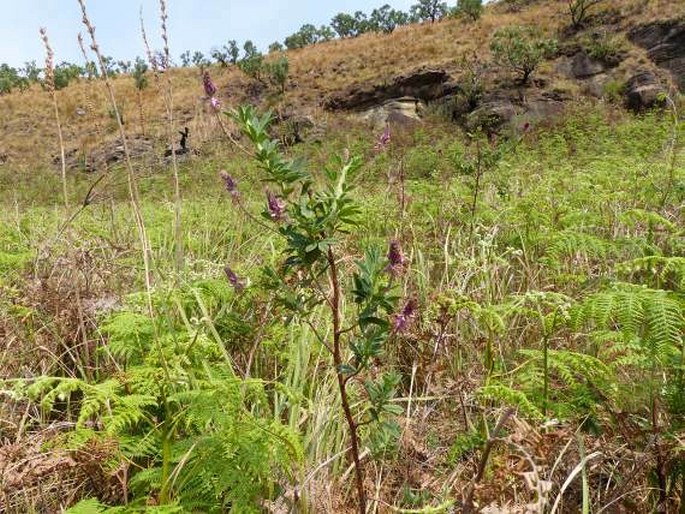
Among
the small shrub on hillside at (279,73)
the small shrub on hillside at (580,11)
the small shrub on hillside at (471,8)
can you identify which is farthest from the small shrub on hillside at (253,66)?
the small shrub on hillside at (580,11)

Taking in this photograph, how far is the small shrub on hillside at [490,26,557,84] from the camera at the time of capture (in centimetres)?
2077

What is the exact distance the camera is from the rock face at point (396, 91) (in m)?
22.6

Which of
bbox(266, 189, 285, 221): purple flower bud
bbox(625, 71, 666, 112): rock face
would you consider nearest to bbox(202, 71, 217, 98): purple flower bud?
bbox(266, 189, 285, 221): purple flower bud

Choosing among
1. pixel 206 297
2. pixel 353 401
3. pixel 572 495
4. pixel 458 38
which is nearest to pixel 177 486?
pixel 353 401

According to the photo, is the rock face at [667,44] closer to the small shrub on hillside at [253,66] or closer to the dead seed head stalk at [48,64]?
the small shrub on hillside at [253,66]

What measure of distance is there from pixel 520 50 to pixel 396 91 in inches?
197

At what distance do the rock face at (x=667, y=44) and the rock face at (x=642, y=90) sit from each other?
1494 mm

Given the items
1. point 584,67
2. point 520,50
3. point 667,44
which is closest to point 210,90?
point 520,50

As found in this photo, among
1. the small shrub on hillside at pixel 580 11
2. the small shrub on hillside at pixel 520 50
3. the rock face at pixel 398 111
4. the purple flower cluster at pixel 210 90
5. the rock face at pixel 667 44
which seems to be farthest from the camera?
the small shrub on hillside at pixel 580 11

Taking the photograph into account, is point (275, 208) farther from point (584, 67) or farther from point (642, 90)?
point (584, 67)

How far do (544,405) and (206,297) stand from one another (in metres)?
1.16

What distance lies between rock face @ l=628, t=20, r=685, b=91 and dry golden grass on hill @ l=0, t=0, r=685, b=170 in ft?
1.40

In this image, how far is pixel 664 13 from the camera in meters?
21.5

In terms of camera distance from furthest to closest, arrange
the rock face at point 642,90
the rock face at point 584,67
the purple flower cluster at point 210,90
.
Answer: the rock face at point 584,67
the rock face at point 642,90
the purple flower cluster at point 210,90
